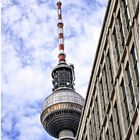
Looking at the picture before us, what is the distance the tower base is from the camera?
634 feet

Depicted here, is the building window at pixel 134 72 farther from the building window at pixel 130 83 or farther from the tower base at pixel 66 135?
the tower base at pixel 66 135

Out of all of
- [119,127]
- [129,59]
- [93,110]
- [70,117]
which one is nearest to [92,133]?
[93,110]

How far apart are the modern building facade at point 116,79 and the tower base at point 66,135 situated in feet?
476

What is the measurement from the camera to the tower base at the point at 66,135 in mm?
193250

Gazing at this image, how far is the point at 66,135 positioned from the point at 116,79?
155 meters

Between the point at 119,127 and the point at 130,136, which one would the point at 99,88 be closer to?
the point at 119,127

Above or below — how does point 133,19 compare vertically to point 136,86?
above

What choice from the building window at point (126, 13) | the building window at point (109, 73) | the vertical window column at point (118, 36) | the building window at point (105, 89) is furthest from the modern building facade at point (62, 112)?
the building window at point (126, 13)

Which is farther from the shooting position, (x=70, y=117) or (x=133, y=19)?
(x=70, y=117)

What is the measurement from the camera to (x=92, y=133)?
1850 inches

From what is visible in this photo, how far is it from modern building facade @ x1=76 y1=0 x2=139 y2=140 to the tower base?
145112mm

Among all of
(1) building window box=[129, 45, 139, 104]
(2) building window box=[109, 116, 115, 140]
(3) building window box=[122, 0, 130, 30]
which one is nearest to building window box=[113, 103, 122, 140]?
(2) building window box=[109, 116, 115, 140]

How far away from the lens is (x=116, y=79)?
127 ft

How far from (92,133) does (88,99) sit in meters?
3.39
